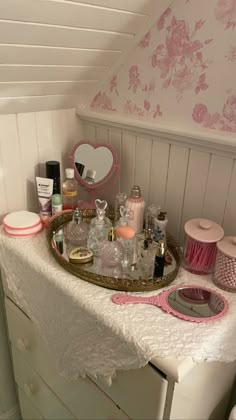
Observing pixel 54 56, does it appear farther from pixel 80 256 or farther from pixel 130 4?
pixel 80 256

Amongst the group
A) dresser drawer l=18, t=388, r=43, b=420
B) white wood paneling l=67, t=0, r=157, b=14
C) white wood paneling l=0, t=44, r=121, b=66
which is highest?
white wood paneling l=67, t=0, r=157, b=14

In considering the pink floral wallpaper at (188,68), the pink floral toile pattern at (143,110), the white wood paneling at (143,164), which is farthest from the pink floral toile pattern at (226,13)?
the white wood paneling at (143,164)

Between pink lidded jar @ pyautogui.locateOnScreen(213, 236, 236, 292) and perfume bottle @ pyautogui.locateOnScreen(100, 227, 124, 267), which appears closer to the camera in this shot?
pink lidded jar @ pyautogui.locateOnScreen(213, 236, 236, 292)

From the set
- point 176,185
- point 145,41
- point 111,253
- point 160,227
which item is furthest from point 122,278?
point 145,41

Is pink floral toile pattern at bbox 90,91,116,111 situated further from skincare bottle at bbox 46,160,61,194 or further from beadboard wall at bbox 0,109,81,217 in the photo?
skincare bottle at bbox 46,160,61,194

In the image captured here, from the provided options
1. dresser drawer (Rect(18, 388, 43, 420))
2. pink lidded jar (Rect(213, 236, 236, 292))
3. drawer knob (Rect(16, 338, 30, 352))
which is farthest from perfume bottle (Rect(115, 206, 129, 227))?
dresser drawer (Rect(18, 388, 43, 420))

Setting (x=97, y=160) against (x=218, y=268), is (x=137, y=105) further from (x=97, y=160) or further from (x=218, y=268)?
(x=218, y=268)

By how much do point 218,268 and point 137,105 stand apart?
0.54 meters

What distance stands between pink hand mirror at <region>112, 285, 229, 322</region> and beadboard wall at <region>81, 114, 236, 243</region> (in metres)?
0.21

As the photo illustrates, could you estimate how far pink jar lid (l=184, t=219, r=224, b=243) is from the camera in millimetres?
813

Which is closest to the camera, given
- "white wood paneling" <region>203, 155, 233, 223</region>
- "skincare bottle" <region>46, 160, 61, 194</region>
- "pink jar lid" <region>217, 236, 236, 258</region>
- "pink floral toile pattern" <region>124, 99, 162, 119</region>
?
"pink jar lid" <region>217, 236, 236, 258</region>

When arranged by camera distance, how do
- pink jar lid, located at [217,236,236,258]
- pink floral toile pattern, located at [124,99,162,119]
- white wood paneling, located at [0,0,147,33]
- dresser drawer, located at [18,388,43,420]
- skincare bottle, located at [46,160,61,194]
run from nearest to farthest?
white wood paneling, located at [0,0,147,33] → pink jar lid, located at [217,236,236,258] → pink floral toile pattern, located at [124,99,162,119] → skincare bottle, located at [46,160,61,194] → dresser drawer, located at [18,388,43,420]

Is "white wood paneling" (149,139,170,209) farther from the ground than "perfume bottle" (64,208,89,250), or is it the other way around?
"white wood paneling" (149,139,170,209)

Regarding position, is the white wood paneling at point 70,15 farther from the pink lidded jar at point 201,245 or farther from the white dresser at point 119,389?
the white dresser at point 119,389
